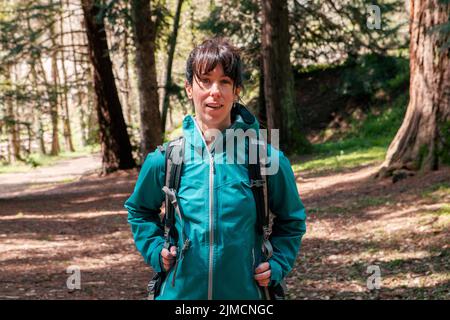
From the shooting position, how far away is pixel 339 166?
13.7 m

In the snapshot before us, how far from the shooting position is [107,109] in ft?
61.1

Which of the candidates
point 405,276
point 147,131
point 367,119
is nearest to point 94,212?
point 147,131

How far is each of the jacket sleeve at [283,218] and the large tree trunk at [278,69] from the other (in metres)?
13.5

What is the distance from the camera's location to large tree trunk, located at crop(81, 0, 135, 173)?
59.6ft

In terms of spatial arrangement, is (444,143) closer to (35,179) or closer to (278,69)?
(278,69)

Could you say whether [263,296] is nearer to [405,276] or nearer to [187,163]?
[187,163]

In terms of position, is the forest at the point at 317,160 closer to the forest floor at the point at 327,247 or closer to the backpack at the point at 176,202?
the forest floor at the point at 327,247

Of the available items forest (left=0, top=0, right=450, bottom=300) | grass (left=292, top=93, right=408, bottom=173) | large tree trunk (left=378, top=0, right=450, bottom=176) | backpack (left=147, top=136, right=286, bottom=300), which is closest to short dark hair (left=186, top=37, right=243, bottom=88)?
backpack (left=147, top=136, right=286, bottom=300)

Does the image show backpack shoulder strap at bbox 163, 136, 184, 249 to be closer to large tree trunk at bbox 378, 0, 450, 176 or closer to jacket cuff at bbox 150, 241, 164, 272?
jacket cuff at bbox 150, 241, 164, 272

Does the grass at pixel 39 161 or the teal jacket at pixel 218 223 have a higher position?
the teal jacket at pixel 218 223

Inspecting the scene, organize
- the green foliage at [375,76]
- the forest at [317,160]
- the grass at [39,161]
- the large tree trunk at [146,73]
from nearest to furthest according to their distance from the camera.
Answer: the forest at [317,160] → the large tree trunk at [146,73] → the green foliage at [375,76] → the grass at [39,161]

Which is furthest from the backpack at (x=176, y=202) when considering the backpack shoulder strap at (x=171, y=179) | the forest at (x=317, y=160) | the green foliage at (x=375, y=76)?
the green foliage at (x=375, y=76)

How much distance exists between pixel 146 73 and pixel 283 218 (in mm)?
12762

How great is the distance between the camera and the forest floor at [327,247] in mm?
6457
